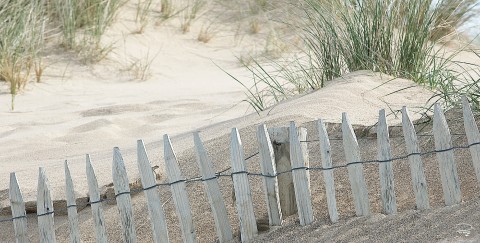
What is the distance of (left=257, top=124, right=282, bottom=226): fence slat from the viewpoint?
3.64 meters

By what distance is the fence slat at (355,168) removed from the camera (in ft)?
11.8

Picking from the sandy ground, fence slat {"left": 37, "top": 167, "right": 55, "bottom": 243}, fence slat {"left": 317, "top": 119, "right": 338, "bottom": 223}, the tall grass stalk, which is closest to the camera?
fence slat {"left": 317, "top": 119, "right": 338, "bottom": 223}

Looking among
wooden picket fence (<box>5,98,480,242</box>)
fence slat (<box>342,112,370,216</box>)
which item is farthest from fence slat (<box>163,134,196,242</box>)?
fence slat (<box>342,112,370,216</box>)

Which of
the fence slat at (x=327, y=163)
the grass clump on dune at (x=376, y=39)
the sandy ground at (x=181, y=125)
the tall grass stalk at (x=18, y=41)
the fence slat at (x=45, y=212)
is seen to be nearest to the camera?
the fence slat at (x=327, y=163)

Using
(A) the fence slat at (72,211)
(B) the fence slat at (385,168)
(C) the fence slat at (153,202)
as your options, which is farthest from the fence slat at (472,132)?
(A) the fence slat at (72,211)

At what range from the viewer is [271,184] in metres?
3.67

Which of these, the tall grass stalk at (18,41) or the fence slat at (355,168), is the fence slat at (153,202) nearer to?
the fence slat at (355,168)

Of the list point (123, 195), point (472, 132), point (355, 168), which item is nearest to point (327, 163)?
point (355, 168)

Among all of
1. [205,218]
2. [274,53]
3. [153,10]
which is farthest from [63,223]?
[153,10]

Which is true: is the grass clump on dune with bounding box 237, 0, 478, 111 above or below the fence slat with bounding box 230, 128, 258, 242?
above

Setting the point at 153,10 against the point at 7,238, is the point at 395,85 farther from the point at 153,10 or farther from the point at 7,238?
the point at 153,10

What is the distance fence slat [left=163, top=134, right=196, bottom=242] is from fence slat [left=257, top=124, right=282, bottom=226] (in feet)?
1.01

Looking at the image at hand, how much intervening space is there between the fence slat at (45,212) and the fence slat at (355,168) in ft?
3.92

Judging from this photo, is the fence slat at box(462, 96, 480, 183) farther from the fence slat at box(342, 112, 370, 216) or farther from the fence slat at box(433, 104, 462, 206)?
the fence slat at box(342, 112, 370, 216)
